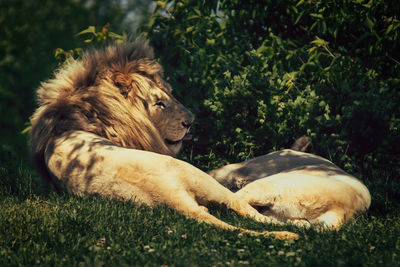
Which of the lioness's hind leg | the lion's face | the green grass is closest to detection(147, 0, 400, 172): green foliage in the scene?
the lion's face

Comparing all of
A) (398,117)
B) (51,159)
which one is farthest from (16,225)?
(398,117)

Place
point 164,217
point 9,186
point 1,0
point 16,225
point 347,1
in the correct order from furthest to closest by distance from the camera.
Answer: point 1,0, point 347,1, point 9,186, point 164,217, point 16,225

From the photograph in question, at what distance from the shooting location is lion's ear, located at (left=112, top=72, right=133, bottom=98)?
5.12m

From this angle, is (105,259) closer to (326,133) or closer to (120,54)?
(120,54)

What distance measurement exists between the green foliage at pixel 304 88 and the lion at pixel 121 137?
5.68 feet

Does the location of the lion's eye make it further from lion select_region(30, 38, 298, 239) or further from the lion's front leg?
the lion's front leg

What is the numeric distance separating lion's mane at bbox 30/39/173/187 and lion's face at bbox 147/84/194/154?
0.10 meters

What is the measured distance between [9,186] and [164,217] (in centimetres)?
209

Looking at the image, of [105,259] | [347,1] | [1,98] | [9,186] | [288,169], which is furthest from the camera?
[1,98]

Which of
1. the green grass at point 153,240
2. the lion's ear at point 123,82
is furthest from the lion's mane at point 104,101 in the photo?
the green grass at point 153,240

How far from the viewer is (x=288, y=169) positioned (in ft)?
17.2

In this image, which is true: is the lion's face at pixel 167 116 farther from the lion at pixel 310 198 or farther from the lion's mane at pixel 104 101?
the lion at pixel 310 198

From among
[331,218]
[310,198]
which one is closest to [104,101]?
[310,198]

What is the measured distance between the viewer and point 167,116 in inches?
207
